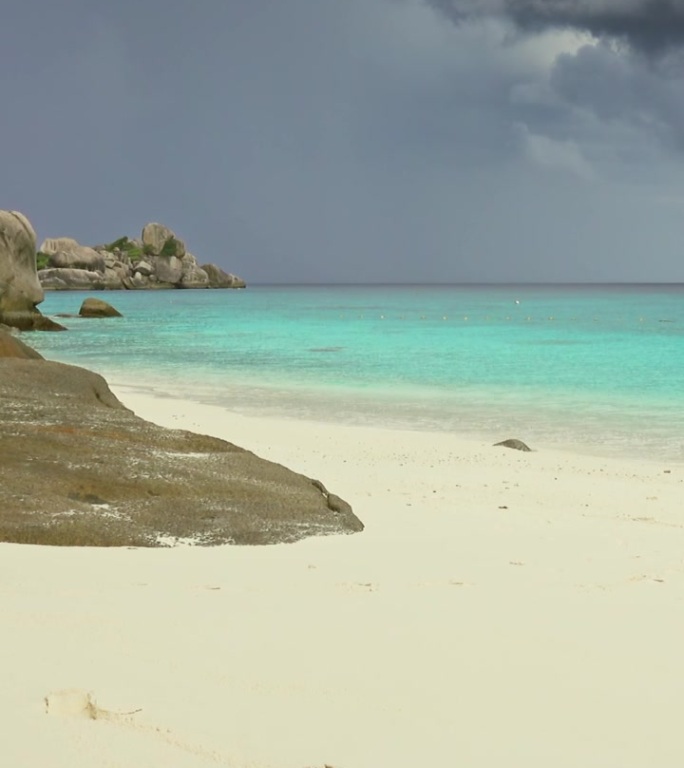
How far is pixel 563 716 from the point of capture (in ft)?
10.9

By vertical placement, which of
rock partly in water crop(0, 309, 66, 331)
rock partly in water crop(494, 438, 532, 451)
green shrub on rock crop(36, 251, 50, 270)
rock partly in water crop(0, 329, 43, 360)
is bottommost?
rock partly in water crop(0, 309, 66, 331)

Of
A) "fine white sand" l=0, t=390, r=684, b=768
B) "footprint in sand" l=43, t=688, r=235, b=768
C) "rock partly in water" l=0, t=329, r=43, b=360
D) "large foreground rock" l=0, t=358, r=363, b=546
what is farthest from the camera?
"rock partly in water" l=0, t=329, r=43, b=360

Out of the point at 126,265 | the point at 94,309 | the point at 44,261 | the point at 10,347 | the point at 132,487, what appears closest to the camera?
the point at 132,487

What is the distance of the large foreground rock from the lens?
5719 millimetres

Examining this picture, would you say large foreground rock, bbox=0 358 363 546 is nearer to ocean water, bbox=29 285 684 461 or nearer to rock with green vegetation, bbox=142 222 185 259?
ocean water, bbox=29 285 684 461

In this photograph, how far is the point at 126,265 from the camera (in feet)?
452

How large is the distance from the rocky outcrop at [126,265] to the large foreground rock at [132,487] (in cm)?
11689

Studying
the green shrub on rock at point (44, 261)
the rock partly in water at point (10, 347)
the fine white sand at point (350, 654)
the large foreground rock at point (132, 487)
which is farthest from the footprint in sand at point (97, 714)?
the green shrub on rock at point (44, 261)

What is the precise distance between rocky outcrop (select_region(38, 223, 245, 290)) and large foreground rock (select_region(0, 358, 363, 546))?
11689 centimetres

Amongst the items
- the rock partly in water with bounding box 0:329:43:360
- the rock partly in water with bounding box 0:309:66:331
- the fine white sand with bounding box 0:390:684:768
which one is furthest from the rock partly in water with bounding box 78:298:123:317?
the fine white sand with bounding box 0:390:684:768

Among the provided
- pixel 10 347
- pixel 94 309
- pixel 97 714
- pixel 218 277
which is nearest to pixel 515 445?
pixel 10 347

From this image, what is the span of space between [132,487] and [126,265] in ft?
448

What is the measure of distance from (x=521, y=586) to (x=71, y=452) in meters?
3.48

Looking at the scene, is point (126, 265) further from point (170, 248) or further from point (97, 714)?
point (97, 714)
